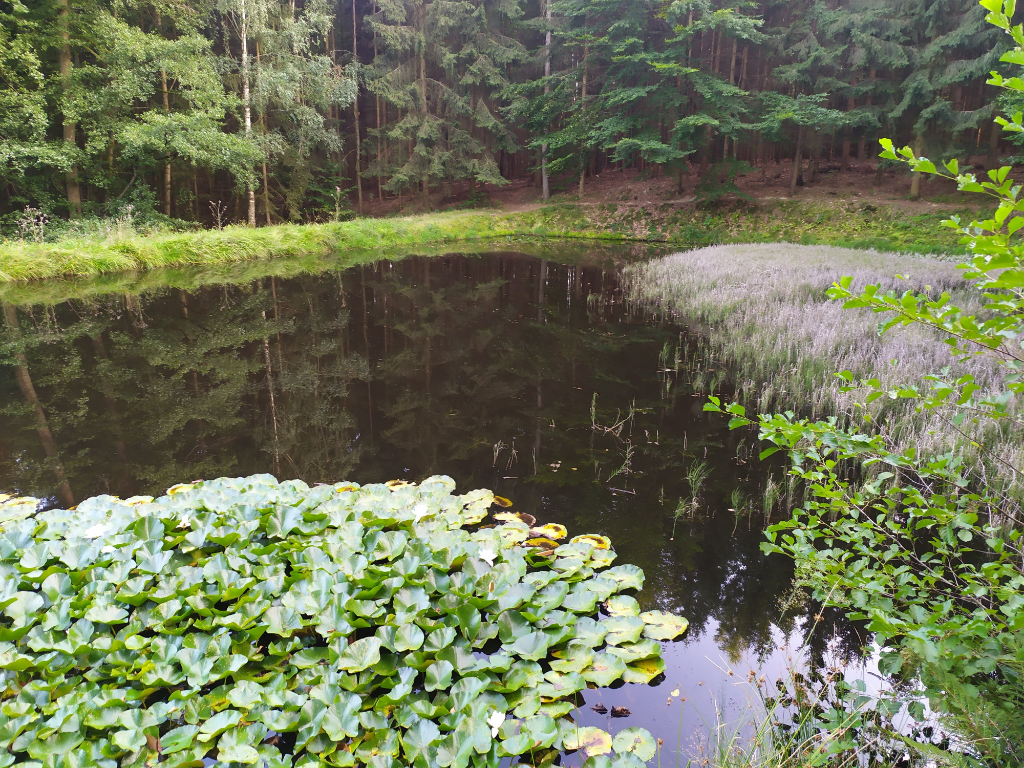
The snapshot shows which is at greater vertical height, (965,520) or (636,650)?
(965,520)

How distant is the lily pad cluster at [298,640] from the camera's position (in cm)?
217

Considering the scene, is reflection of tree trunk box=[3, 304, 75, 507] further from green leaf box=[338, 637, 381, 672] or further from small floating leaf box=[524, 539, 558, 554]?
small floating leaf box=[524, 539, 558, 554]

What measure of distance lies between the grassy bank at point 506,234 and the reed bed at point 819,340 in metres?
9.12

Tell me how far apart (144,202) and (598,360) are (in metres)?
20.1

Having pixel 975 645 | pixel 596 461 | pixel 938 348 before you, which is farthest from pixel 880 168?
pixel 975 645

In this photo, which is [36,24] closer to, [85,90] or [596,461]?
[85,90]

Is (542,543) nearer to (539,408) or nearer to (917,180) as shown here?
(539,408)

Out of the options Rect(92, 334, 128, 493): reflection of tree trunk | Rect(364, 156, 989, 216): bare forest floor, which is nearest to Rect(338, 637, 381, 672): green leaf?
Rect(92, 334, 128, 493): reflection of tree trunk

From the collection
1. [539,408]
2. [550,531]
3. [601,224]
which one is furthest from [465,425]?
[601,224]

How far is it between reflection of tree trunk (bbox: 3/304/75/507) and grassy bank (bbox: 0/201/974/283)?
18.8 feet

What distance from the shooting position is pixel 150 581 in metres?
2.87

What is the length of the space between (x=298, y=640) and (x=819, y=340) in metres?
7.38

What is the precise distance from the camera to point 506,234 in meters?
27.3

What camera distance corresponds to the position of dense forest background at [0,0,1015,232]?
18047mm
